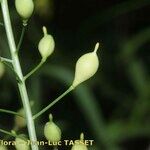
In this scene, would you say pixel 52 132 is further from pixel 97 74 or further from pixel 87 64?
pixel 97 74

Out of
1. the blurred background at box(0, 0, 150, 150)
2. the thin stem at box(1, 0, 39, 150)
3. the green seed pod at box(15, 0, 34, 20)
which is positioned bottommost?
the thin stem at box(1, 0, 39, 150)

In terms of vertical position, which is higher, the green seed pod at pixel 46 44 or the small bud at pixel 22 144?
the green seed pod at pixel 46 44

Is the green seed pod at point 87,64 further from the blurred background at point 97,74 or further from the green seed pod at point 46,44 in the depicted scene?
the blurred background at point 97,74

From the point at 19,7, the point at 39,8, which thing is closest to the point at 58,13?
the point at 39,8

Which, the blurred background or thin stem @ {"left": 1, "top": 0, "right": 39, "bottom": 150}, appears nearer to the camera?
thin stem @ {"left": 1, "top": 0, "right": 39, "bottom": 150}

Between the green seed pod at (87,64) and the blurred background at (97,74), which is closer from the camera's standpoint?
the green seed pod at (87,64)

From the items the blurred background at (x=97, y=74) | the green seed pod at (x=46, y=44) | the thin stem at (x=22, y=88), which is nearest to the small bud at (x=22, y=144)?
the thin stem at (x=22, y=88)

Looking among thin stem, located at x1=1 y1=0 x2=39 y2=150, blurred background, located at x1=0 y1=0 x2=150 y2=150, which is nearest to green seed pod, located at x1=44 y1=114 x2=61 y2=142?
thin stem, located at x1=1 y1=0 x2=39 y2=150

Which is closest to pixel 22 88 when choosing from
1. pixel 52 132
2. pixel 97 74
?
pixel 52 132

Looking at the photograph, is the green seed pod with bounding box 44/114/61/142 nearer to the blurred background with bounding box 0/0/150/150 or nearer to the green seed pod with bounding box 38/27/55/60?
the green seed pod with bounding box 38/27/55/60

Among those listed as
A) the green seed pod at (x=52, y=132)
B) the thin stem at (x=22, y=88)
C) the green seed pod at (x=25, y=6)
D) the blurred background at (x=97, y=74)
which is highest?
the blurred background at (x=97, y=74)
